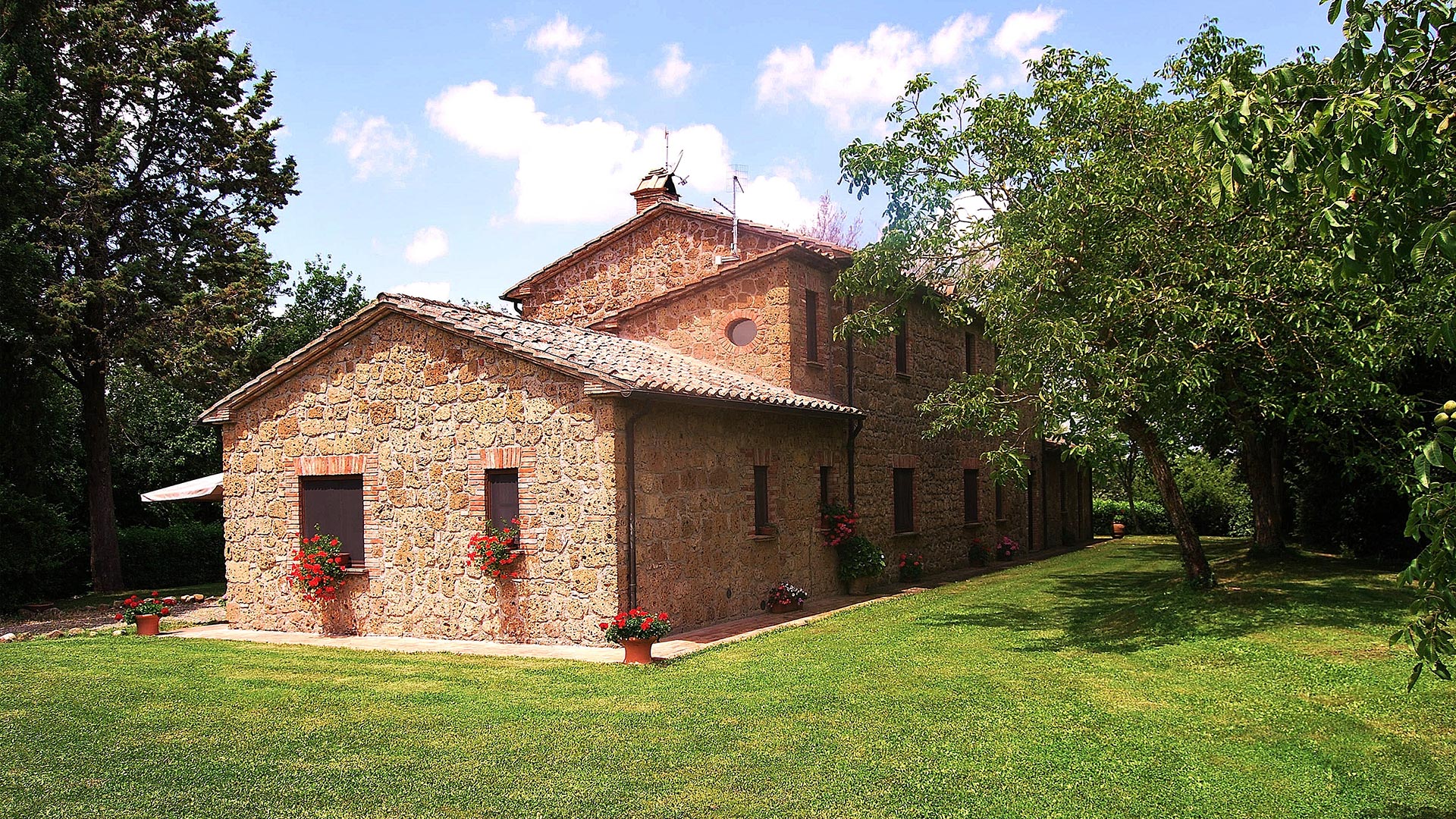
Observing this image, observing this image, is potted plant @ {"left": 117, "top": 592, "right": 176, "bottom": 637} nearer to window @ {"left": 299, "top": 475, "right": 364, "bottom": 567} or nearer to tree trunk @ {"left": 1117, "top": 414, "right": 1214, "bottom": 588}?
window @ {"left": 299, "top": 475, "right": 364, "bottom": 567}

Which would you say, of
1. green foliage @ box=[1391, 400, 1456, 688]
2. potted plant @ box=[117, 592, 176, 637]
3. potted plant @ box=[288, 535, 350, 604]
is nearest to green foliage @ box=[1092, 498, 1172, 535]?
potted plant @ box=[288, 535, 350, 604]

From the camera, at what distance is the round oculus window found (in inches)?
645

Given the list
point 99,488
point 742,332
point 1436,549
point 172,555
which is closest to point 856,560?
point 742,332

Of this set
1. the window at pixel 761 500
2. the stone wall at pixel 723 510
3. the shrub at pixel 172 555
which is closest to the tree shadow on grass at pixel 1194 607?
the stone wall at pixel 723 510

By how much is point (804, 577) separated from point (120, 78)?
1704 cm

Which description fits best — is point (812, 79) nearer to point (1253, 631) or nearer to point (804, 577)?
point (804, 577)

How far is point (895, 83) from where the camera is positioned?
44.4 ft

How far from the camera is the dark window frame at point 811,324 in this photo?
1653cm

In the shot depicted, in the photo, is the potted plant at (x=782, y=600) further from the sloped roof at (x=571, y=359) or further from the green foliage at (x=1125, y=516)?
the green foliage at (x=1125, y=516)

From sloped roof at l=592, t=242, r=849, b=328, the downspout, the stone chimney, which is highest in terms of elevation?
the stone chimney

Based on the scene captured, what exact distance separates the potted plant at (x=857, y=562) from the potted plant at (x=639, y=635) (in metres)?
6.33

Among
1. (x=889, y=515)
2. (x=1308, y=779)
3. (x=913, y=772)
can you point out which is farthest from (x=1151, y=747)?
(x=889, y=515)

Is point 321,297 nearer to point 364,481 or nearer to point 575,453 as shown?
point 364,481

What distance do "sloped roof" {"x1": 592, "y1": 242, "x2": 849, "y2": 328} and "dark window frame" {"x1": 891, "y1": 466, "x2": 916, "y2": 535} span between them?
4.59 m
